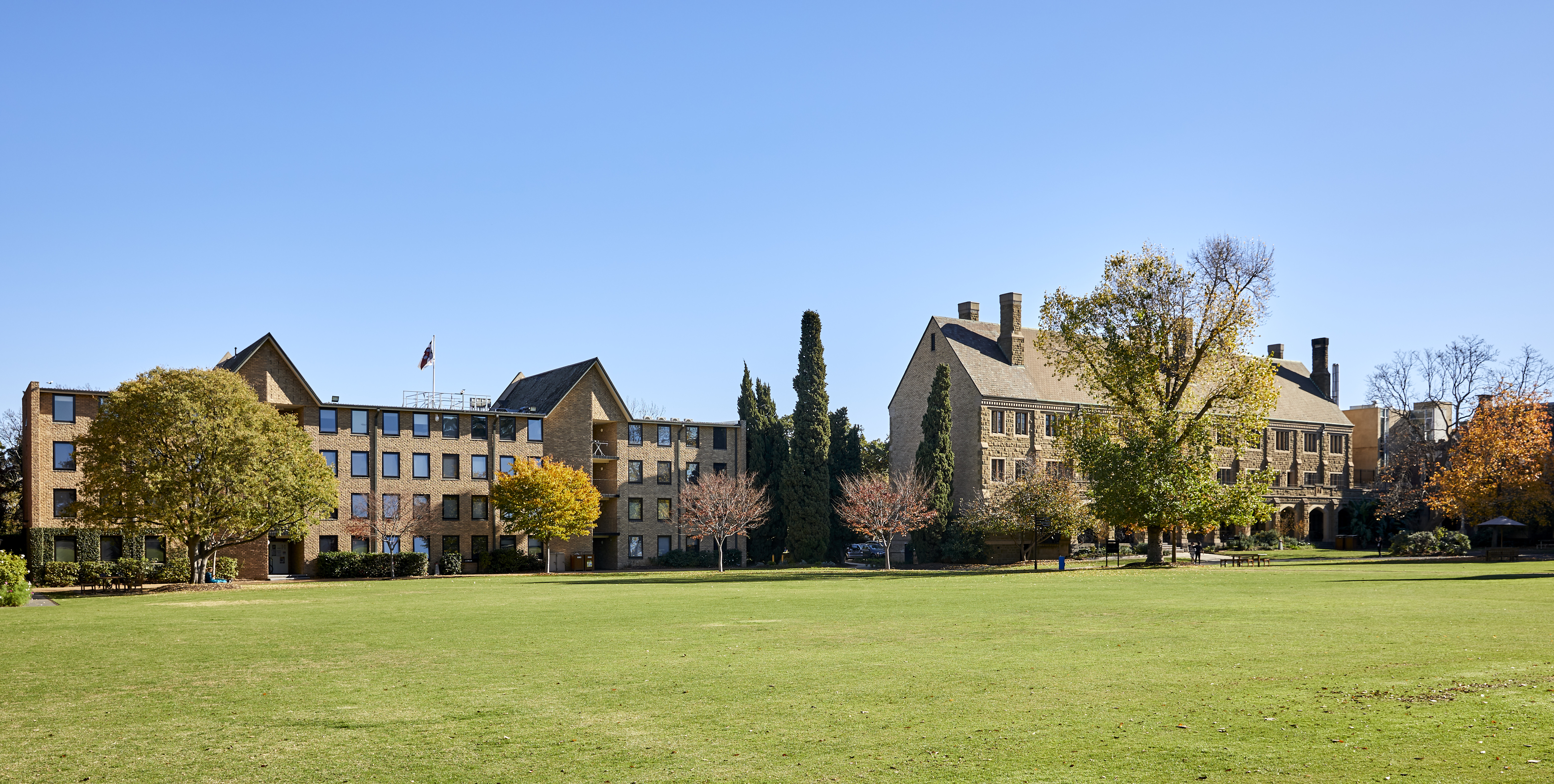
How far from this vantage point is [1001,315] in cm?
8144

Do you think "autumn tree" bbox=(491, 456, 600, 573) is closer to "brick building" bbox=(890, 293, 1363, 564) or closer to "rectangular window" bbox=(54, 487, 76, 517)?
"rectangular window" bbox=(54, 487, 76, 517)

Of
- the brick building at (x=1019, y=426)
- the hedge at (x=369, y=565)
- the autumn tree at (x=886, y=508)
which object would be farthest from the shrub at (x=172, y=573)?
the brick building at (x=1019, y=426)

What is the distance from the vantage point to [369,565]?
2403 inches

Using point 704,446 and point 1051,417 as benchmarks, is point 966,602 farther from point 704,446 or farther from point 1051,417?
point 1051,417

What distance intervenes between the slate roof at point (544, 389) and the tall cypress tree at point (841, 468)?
12.9 meters

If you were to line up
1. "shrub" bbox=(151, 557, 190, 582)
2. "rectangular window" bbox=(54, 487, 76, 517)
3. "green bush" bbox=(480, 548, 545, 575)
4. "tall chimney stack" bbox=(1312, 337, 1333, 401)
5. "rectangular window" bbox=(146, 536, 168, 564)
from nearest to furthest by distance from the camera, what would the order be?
"shrub" bbox=(151, 557, 190, 582) < "rectangular window" bbox=(54, 487, 76, 517) < "rectangular window" bbox=(146, 536, 168, 564) < "green bush" bbox=(480, 548, 545, 575) < "tall chimney stack" bbox=(1312, 337, 1333, 401)

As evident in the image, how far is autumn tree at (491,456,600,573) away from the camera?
63.8 m

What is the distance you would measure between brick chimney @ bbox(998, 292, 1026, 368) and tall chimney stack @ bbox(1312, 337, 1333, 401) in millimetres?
28701

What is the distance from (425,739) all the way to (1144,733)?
23.2ft

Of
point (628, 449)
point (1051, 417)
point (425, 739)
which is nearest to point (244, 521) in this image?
point (628, 449)

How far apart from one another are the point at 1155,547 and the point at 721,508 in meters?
22.9

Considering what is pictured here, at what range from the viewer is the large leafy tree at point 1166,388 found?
2085 inches

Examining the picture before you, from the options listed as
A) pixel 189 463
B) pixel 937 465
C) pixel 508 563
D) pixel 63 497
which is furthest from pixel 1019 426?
pixel 63 497

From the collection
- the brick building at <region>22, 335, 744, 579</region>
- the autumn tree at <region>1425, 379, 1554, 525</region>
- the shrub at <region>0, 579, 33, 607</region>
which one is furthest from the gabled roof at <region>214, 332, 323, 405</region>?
the autumn tree at <region>1425, 379, 1554, 525</region>
